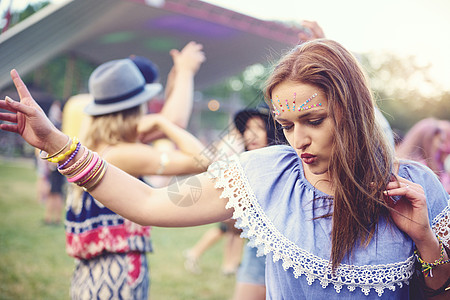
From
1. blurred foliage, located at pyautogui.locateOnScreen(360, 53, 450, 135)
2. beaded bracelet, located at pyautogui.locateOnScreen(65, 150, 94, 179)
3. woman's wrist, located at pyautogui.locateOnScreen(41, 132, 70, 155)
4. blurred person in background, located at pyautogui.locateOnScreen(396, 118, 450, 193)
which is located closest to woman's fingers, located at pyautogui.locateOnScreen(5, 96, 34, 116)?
woman's wrist, located at pyautogui.locateOnScreen(41, 132, 70, 155)

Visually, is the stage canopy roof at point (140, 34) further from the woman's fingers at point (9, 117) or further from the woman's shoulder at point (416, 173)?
the woman's shoulder at point (416, 173)

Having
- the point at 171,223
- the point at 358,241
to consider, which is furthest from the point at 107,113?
the point at 358,241

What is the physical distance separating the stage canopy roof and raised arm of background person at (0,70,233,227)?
152cm

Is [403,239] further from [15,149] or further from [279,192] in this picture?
[15,149]

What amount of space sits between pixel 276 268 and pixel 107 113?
1.42m

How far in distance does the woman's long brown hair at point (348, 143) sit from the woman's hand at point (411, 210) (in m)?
0.04

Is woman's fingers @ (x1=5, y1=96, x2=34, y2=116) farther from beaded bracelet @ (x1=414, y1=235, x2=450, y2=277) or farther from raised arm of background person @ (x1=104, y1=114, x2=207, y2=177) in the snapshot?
beaded bracelet @ (x1=414, y1=235, x2=450, y2=277)

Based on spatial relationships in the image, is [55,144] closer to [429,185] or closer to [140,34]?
[429,185]

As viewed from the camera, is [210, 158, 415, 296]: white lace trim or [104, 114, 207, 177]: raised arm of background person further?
[104, 114, 207, 177]: raised arm of background person

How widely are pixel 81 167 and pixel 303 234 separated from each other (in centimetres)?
75

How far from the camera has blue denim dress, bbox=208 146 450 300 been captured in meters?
1.21

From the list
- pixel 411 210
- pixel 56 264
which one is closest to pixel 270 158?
pixel 411 210

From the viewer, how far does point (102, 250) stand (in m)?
2.03

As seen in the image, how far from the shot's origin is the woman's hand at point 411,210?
1199mm
